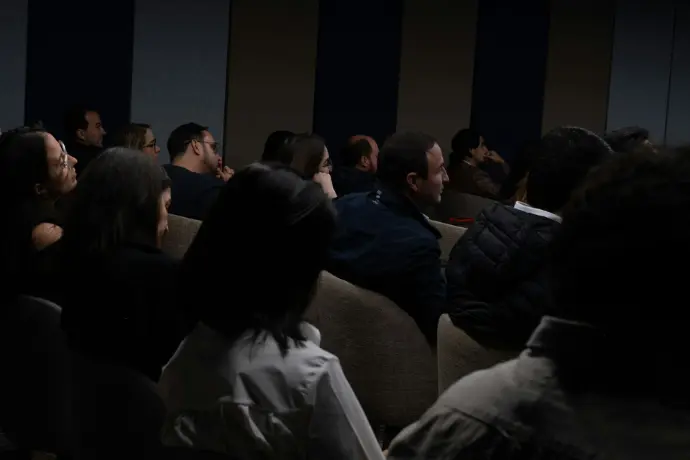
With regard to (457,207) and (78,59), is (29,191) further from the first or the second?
(78,59)

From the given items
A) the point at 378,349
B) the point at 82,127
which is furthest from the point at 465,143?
the point at 378,349

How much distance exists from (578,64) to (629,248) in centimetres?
770

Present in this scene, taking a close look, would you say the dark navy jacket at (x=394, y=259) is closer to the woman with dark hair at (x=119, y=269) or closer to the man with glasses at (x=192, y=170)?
the woman with dark hair at (x=119, y=269)

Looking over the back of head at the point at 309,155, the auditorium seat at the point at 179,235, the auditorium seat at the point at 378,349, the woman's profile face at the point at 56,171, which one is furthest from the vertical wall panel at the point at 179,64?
the auditorium seat at the point at 378,349

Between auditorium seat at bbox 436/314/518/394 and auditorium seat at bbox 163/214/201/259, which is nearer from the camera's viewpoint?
auditorium seat at bbox 436/314/518/394

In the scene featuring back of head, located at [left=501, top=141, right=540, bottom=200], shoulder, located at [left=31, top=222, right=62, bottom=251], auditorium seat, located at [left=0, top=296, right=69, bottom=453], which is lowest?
auditorium seat, located at [left=0, top=296, right=69, bottom=453]

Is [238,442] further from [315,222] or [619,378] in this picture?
[619,378]

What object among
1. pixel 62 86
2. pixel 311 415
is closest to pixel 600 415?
pixel 311 415

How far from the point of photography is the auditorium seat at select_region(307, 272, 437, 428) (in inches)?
117

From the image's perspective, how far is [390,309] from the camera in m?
2.96

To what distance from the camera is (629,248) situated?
94 cm

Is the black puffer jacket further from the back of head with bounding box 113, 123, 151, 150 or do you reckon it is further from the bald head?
the bald head

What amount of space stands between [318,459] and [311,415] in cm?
7

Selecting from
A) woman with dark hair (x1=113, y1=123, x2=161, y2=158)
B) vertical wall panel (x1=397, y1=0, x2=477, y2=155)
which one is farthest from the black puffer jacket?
vertical wall panel (x1=397, y1=0, x2=477, y2=155)
